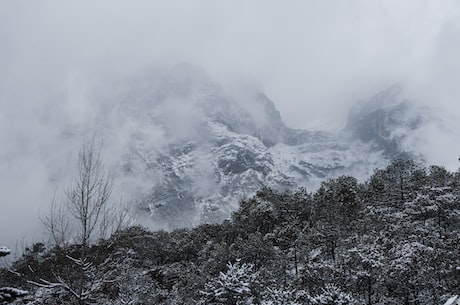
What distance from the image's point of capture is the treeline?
2248 cm

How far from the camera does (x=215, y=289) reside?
75.3 feet

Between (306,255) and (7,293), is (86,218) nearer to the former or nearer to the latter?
(7,293)

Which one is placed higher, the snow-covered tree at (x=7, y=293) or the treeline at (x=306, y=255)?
the treeline at (x=306, y=255)

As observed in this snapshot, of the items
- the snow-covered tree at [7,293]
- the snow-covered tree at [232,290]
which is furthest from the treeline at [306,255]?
the snow-covered tree at [7,293]

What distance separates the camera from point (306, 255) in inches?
1613

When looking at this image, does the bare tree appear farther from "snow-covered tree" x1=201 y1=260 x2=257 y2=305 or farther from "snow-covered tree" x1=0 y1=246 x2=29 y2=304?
"snow-covered tree" x1=201 y1=260 x2=257 y2=305

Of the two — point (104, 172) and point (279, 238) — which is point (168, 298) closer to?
point (279, 238)

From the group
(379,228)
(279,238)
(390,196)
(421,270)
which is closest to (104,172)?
(421,270)

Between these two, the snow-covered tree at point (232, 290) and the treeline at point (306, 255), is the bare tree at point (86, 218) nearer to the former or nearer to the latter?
the treeline at point (306, 255)

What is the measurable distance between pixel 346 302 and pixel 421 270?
1148 centimetres

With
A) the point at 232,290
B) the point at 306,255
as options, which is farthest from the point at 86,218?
the point at 306,255

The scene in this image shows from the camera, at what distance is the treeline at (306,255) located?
22484 mm

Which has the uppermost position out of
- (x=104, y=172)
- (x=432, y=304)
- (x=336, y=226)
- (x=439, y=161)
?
(x=439, y=161)

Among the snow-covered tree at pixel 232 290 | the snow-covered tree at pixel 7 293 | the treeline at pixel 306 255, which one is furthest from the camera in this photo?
the treeline at pixel 306 255
